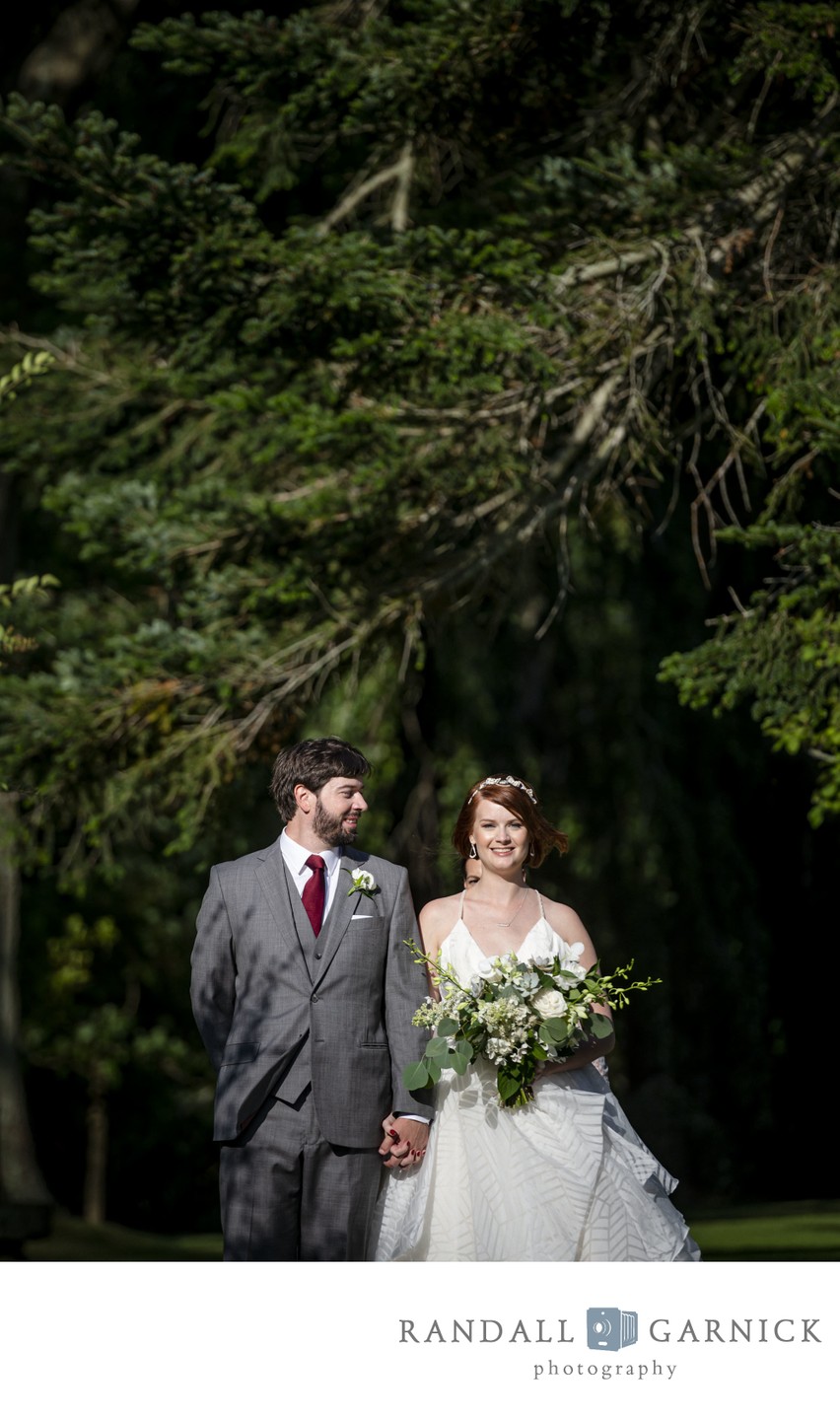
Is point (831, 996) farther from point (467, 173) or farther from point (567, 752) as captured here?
point (467, 173)

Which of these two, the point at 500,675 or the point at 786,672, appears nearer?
the point at 786,672

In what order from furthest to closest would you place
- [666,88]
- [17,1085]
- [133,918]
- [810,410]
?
[133,918] < [17,1085] < [666,88] < [810,410]

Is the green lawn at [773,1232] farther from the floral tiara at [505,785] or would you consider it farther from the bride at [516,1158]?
the floral tiara at [505,785]

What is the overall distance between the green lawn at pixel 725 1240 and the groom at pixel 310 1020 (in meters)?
4.76

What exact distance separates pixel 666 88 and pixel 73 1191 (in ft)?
50.9

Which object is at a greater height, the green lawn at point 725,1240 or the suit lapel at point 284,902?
the suit lapel at point 284,902

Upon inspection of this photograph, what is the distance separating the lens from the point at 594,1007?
16.5 ft

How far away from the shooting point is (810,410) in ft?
23.1

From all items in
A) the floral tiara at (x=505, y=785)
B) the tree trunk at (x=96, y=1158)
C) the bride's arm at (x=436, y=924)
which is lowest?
the tree trunk at (x=96, y=1158)

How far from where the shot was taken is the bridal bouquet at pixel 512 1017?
478 centimetres

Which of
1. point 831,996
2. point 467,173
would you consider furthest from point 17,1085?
point 467,173

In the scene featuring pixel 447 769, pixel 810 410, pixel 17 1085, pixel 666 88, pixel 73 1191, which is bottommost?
pixel 73 1191

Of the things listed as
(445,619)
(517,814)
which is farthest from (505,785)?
(445,619)
